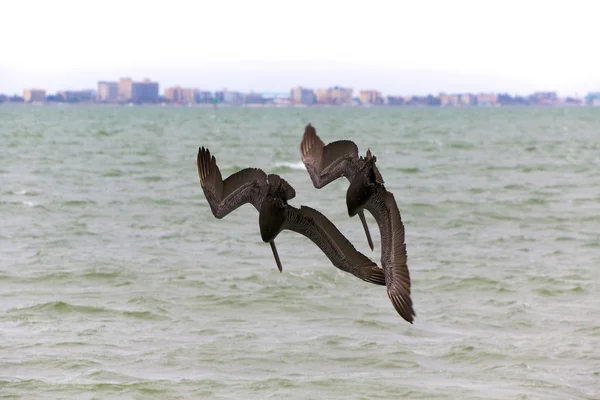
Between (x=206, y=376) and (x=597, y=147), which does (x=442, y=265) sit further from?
(x=597, y=147)

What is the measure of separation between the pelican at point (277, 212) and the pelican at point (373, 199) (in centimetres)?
27

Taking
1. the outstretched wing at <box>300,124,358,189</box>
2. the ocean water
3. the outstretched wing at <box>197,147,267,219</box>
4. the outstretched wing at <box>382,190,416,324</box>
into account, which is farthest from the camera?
the ocean water

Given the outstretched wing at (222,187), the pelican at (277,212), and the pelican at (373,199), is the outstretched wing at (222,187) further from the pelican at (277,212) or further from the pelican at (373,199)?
the pelican at (373,199)

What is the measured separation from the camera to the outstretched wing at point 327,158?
11828 mm

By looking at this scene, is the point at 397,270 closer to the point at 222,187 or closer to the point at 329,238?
the point at 329,238

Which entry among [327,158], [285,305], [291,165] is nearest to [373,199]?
[327,158]

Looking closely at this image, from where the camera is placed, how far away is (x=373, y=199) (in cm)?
1043

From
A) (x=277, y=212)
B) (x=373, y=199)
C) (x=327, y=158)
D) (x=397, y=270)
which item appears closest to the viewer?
(x=397, y=270)

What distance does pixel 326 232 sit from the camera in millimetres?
10672

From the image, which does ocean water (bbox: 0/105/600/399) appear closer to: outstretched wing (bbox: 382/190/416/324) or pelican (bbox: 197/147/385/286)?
pelican (bbox: 197/147/385/286)

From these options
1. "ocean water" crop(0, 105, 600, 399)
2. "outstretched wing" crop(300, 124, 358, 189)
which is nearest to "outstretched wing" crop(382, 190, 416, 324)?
"outstretched wing" crop(300, 124, 358, 189)

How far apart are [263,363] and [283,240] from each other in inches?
601

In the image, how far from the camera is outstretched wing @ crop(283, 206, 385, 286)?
10.4m

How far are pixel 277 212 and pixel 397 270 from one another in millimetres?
1391
